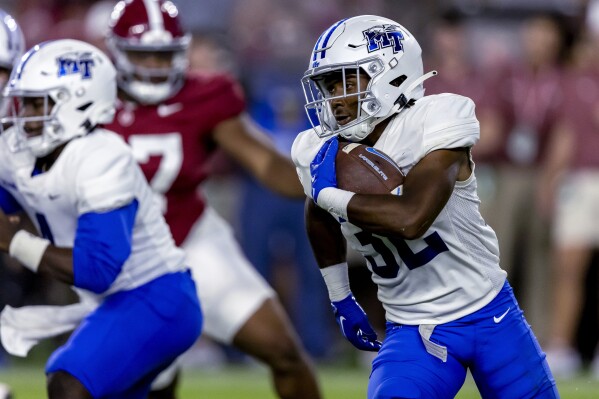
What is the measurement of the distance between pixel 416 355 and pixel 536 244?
14.4 feet

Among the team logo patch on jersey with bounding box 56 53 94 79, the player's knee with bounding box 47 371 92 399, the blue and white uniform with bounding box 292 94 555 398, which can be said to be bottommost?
→ the player's knee with bounding box 47 371 92 399

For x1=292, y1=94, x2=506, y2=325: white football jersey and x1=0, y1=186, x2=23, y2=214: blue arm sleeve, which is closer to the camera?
x1=292, y1=94, x2=506, y2=325: white football jersey

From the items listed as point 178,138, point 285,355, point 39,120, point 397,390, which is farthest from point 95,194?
point 178,138

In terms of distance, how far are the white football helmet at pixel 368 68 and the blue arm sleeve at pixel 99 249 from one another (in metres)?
0.72

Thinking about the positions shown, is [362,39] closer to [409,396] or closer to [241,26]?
[409,396]

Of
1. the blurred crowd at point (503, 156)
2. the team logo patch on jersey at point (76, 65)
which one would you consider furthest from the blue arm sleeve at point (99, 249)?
the blurred crowd at point (503, 156)

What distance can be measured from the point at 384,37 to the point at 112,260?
111 cm

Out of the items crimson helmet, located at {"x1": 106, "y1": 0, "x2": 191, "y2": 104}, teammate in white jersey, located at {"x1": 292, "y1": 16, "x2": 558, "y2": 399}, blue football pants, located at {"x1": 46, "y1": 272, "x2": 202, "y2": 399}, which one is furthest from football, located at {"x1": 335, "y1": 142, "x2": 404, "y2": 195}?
crimson helmet, located at {"x1": 106, "y1": 0, "x2": 191, "y2": 104}

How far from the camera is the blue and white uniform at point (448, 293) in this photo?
355 cm

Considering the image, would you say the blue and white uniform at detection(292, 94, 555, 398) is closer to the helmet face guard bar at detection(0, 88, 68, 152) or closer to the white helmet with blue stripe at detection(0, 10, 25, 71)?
the helmet face guard bar at detection(0, 88, 68, 152)

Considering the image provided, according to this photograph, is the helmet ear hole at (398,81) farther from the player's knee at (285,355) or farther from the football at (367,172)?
the player's knee at (285,355)

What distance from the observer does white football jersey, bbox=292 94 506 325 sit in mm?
3592

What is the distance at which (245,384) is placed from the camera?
6953 mm

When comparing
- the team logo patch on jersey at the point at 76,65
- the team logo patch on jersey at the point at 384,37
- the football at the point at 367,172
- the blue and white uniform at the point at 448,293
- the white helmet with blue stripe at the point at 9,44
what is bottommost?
the blue and white uniform at the point at 448,293
